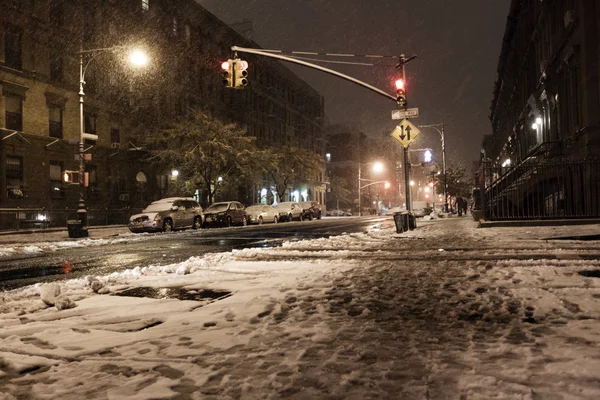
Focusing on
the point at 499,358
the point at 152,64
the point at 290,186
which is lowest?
the point at 499,358

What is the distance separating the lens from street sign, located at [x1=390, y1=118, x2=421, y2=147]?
54.6ft

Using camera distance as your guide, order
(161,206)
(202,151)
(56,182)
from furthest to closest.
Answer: (202,151) → (56,182) → (161,206)

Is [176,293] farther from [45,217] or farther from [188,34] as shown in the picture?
[188,34]

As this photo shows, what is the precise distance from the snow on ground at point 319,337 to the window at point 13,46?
2718cm

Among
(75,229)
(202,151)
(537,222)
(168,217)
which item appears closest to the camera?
(537,222)

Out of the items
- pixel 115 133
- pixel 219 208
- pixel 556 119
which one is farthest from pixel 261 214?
pixel 556 119

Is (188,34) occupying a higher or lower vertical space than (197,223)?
higher

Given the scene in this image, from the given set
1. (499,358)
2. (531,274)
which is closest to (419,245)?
(531,274)

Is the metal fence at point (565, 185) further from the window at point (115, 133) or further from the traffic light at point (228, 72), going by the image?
the window at point (115, 133)

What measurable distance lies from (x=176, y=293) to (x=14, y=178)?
89.6ft

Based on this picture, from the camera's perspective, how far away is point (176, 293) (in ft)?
21.1

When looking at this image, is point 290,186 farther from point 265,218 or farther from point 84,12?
point 84,12

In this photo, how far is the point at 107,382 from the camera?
3160 mm

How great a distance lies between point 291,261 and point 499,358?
629 centimetres
